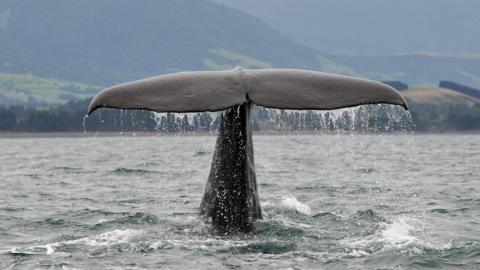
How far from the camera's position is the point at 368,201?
15.6 m

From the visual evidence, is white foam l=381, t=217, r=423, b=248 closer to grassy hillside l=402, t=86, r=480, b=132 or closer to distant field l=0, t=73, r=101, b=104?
grassy hillside l=402, t=86, r=480, b=132

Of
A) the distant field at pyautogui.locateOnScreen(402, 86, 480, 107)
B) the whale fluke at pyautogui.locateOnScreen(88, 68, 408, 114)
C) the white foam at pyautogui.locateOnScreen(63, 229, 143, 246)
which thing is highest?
the distant field at pyautogui.locateOnScreen(402, 86, 480, 107)

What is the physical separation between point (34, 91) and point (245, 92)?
173737 millimetres

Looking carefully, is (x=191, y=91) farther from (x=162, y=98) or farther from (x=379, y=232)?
(x=379, y=232)

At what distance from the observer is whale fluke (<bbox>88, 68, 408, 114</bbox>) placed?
25.0 feet

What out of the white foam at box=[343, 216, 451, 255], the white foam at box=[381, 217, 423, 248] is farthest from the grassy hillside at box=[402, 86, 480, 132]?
the white foam at box=[343, 216, 451, 255]

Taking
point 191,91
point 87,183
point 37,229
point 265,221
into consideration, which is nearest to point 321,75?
point 191,91

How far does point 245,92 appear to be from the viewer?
789 cm

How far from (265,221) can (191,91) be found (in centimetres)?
299

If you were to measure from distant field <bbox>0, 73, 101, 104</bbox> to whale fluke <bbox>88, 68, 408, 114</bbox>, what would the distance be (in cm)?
15663

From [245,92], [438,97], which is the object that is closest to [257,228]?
[245,92]

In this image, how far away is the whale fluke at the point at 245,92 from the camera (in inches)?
300

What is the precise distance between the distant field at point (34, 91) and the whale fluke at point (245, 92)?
514ft

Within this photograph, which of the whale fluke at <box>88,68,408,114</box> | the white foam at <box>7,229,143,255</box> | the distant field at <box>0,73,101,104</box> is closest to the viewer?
the whale fluke at <box>88,68,408,114</box>
